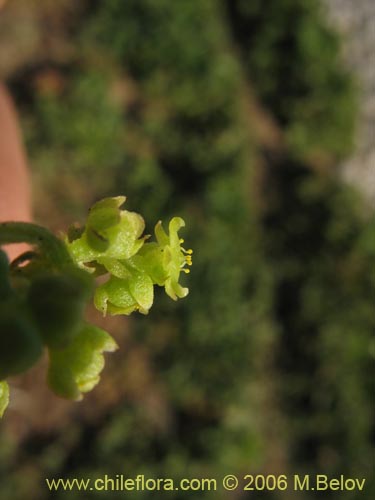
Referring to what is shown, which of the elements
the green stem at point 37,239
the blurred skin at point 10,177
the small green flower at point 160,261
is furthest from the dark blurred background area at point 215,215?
the green stem at point 37,239

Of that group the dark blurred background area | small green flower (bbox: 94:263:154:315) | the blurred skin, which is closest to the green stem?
small green flower (bbox: 94:263:154:315)

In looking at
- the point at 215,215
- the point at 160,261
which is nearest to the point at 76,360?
the point at 160,261

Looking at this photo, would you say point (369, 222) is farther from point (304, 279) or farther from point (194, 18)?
point (194, 18)

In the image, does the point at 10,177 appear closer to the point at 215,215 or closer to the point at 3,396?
the point at 3,396

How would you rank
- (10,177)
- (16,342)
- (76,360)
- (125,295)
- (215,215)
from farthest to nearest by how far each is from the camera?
(215,215)
(10,177)
(125,295)
(76,360)
(16,342)

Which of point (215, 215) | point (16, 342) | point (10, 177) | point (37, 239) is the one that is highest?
point (215, 215)

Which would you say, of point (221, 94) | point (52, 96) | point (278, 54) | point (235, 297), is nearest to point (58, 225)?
point (52, 96)
